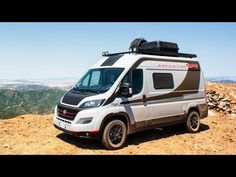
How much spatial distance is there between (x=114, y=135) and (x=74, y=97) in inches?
64.7

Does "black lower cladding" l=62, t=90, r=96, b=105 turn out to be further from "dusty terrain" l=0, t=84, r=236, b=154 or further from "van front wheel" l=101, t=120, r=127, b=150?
"dusty terrain" l=0, t=84, r=236, b=154

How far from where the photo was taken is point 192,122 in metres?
11.0

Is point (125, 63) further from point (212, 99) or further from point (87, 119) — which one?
point (212, 99)

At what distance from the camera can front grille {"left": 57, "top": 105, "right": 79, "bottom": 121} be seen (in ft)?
26.3

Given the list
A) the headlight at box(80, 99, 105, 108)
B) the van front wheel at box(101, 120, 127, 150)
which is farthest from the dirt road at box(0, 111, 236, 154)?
the headlight at box(80, 99, 105, 108)

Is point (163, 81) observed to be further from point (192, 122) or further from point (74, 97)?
point (74, 97)

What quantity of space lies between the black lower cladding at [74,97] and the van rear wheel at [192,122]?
4.53 m

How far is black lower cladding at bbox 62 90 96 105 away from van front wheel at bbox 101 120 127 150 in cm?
108

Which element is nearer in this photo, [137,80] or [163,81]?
[137,80]

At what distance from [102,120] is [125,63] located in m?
2.01

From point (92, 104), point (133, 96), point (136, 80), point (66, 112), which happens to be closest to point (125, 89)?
point (133, 96)

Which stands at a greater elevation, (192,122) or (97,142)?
(192,122)

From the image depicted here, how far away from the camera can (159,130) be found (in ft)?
36.6
